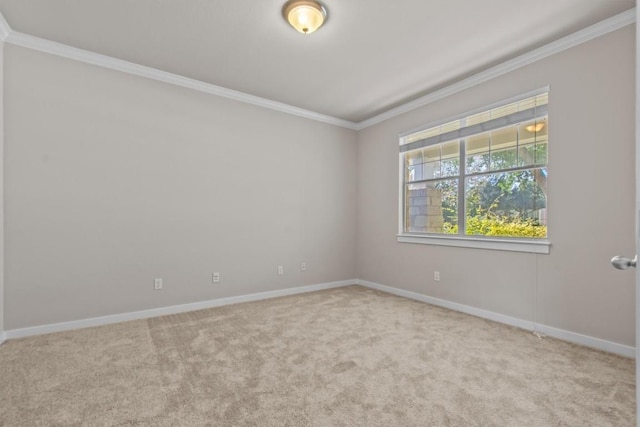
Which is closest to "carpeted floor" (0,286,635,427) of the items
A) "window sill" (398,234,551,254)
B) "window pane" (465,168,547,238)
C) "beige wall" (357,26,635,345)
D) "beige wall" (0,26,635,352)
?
"beige wall" (357,26,635,345)

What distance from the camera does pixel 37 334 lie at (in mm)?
2846

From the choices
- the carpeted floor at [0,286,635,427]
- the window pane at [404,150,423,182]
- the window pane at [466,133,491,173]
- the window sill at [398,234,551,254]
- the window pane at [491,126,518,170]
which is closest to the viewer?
the carpeted floor at [0,286,635,427]

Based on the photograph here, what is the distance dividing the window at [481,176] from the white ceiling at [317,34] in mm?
622

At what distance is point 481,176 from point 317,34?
2.35m

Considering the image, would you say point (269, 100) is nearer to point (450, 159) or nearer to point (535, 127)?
point (450, 159)

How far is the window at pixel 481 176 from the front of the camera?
311 cm

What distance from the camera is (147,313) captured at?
337cm

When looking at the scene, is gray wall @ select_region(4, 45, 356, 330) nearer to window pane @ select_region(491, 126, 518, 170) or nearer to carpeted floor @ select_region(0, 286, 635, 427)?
carpeted floor @ select_region(0, 286, 635, 427)

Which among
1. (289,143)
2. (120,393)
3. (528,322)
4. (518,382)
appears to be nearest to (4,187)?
(120,393)

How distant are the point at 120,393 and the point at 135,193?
2054 millimetres

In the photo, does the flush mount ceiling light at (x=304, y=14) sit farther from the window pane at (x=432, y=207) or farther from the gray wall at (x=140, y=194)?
the window pane at (x=432, y=207)

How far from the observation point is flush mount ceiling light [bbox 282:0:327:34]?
7.65 ft

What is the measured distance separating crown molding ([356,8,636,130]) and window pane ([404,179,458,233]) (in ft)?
3.48

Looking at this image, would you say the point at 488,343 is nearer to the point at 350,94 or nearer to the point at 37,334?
the point at 350,94
